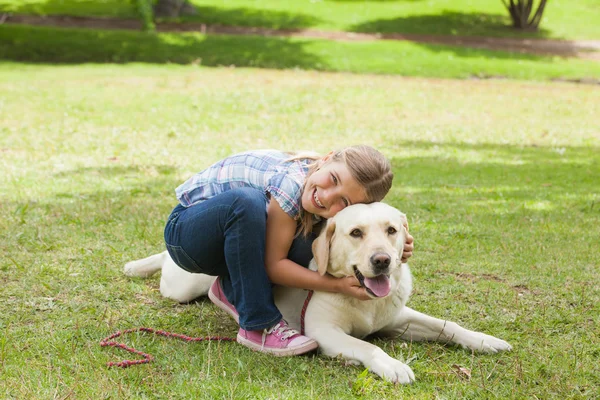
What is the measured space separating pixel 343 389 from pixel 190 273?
1562 millimetres

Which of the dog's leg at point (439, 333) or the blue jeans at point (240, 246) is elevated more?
the blue jeans at point (240, 246)

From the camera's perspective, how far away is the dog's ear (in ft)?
12.6

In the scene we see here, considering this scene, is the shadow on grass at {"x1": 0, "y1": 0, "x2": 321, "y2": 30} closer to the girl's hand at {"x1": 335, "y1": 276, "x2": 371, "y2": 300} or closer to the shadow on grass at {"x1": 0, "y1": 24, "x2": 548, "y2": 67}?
the shadow on grass at {"x1": 0, "y1": 24, "x2": 548, "y2": 67}

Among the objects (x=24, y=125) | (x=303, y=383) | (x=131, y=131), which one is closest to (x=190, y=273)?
(x=303, y=383)

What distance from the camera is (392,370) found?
3.54 metres

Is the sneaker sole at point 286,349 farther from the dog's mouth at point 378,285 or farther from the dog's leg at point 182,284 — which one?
the dog's leg at point 182,284

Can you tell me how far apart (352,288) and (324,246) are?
26 cm

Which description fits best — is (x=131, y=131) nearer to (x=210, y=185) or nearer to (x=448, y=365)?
(x=210, y=185)

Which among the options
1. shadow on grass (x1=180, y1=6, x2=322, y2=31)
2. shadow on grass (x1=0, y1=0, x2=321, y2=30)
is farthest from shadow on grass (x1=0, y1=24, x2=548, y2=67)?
shadow on grass (x1=0, y1=0, x2=321, y2=30)

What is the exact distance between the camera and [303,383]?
140 inches

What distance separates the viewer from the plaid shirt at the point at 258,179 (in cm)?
394

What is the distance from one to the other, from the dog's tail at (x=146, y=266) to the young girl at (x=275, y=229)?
3.10 feet

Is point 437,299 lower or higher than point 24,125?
higher


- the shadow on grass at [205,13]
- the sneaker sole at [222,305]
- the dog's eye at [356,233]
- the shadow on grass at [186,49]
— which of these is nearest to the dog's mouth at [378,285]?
the dog's eye at [356,233]
